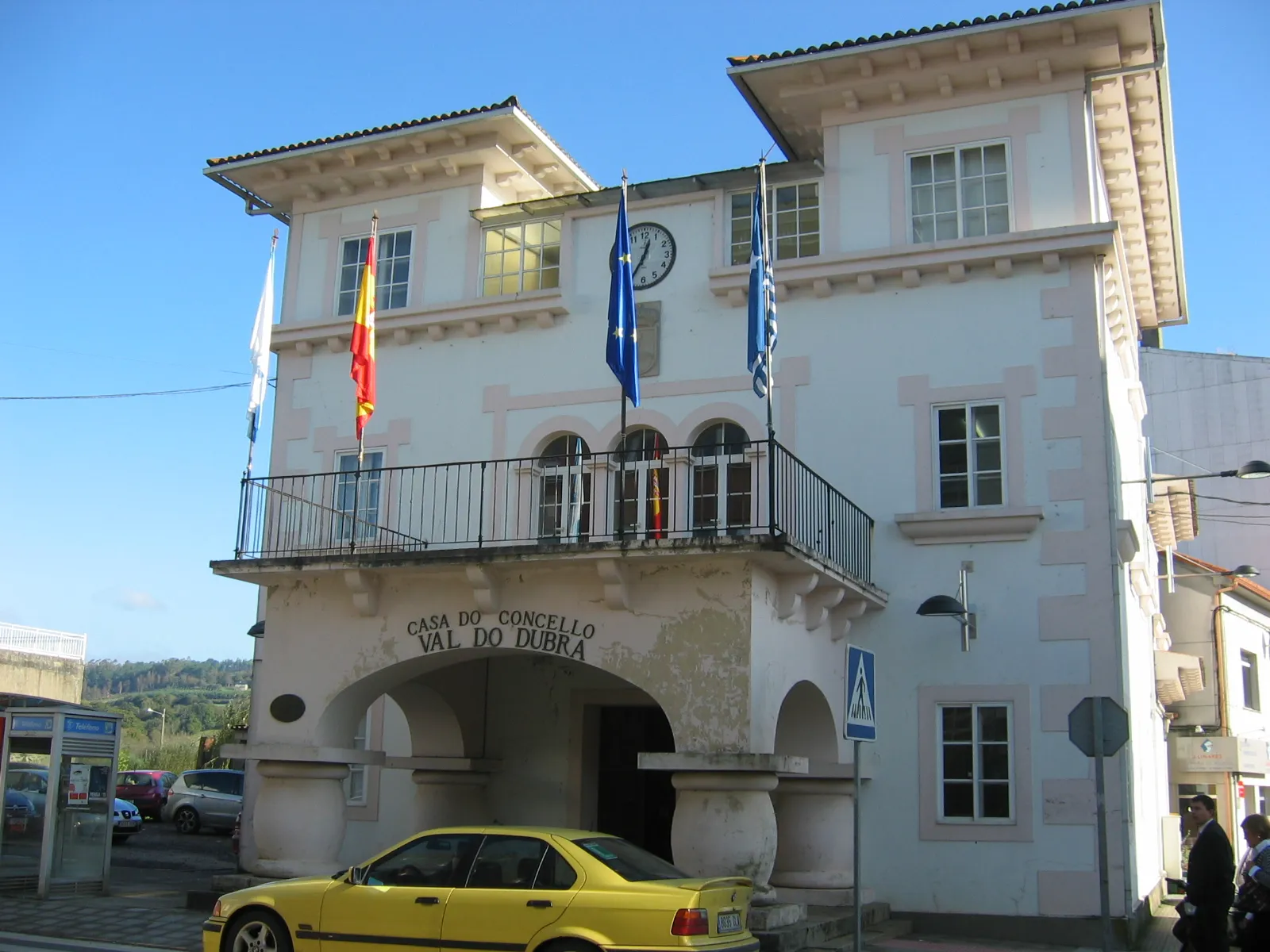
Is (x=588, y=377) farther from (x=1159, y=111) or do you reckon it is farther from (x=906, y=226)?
(x=1159, y=111)

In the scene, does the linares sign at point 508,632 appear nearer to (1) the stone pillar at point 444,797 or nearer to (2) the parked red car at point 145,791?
(1) the stone pillar at point 444,797

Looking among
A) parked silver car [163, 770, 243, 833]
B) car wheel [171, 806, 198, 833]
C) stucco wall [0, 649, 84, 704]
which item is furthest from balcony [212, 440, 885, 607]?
stucco wall [0, 649, 84, 704]

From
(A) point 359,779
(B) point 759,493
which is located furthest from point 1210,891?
(A) point 359,779

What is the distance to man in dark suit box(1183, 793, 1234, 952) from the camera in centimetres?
1218

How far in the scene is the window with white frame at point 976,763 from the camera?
52.3 ft

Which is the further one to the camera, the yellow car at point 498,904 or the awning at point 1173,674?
the awning at point 1173,674

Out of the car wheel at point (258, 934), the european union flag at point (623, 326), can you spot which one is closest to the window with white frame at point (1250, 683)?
the european union flag at point (623, 326)

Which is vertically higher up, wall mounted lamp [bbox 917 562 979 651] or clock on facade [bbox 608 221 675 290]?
clock on facade [bbox 608 221 675 290]

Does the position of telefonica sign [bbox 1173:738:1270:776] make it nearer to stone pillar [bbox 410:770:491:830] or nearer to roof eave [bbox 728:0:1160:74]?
stone pillar [bbox 410:770:491:830]

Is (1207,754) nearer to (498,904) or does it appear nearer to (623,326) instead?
(623,326)

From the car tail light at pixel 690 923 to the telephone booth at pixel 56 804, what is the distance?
33.5 feet

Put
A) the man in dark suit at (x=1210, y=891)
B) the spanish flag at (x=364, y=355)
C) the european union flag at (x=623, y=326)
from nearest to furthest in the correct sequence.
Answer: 1. the man in dark suit at (x=1210, y=891)
2. the european union flag at (x=623, y=326)
3. the spanish flag at (x=364, y=355)

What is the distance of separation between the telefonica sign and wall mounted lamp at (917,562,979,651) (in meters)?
13.5

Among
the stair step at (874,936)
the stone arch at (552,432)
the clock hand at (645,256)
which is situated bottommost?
the stair step at (874,936)
